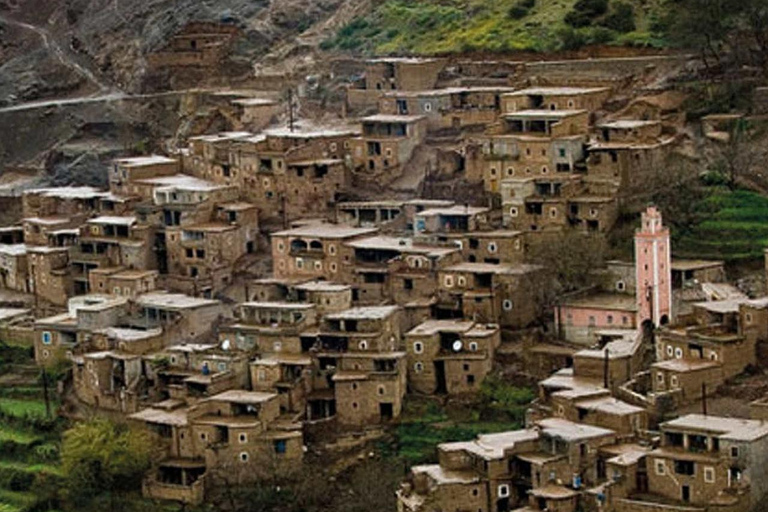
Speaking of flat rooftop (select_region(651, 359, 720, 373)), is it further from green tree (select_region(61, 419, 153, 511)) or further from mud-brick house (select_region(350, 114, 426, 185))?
mud-brick house (select_region(350, 114, 426, 185))

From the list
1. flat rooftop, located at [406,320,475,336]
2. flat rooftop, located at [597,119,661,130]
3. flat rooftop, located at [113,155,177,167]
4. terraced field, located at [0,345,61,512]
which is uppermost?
flat rooftop, located at [597,119,661,130]

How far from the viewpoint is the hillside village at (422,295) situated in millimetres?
39031

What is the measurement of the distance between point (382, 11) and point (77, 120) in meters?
8.44

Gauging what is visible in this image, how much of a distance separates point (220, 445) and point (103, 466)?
2.30m

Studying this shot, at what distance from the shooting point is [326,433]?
43094mm

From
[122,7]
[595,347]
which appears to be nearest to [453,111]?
[595,347]

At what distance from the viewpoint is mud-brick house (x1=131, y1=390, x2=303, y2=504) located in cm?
4228

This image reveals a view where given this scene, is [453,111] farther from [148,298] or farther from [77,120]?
[77,120]

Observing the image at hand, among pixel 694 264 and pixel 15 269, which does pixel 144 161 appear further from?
pixel 694 264

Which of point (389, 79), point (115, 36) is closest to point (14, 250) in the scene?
point (389, 79)

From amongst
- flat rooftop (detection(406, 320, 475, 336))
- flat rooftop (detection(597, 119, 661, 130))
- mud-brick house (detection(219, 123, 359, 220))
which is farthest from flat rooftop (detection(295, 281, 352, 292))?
flat rooftop (detection(597, 119, 661, 130))

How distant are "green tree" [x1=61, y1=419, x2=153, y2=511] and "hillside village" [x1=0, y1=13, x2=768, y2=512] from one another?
0.37 m

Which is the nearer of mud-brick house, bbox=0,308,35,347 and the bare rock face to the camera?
mud-brick house, bbox=0,308,35,347

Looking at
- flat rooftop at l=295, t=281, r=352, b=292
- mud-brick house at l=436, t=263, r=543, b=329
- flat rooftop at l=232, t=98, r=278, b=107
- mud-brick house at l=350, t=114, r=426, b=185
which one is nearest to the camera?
mud-brick house at l=436, t=263, r=543, b=329
